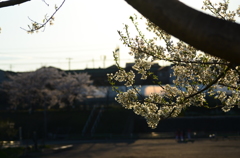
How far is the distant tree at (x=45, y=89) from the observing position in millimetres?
66500

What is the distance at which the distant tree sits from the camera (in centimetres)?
A: 6650

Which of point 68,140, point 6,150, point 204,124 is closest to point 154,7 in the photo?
point 6,150

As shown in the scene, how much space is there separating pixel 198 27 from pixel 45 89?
64.7m

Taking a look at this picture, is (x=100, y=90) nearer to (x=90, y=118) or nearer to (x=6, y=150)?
(x=90, y=118)

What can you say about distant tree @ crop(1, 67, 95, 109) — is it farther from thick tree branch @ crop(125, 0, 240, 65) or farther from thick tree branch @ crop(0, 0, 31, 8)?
thick tree branch @ crop(125, 0, 240, 65)

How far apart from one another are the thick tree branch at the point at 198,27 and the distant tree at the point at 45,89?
62.0 m

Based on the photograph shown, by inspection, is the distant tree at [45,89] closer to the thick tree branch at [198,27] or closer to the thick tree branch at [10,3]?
the thick tree branch at [10,3]

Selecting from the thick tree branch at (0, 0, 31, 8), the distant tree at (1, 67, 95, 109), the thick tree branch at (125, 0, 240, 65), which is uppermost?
the thick tree branch at (0, 0, 31, 8)

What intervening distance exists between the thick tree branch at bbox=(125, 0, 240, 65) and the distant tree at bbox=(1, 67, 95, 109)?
62.0m

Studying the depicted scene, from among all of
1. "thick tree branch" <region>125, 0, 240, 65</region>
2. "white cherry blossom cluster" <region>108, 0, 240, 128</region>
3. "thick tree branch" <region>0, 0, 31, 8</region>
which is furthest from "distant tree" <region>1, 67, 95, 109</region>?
"thick tree branch" <region>125, 0, 240, 65</region>

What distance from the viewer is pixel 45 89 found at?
66.4 metres

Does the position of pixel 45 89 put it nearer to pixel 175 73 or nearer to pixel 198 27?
pixel 175 73

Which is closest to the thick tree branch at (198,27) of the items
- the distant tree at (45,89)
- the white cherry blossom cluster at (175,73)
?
the white cherry blossom cluster at (175,73)

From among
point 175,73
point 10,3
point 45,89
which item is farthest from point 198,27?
point 45,89
